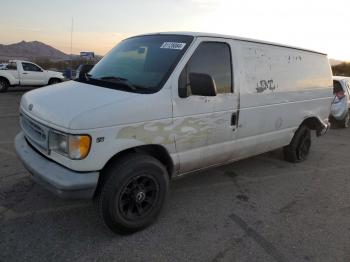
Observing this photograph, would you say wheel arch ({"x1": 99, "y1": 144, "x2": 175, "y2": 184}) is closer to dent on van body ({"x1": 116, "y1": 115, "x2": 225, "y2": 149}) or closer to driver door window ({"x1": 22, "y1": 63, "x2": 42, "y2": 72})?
dent on van body ({"x1": 116, "y1": 115, "x2": 225, "y2": 149})

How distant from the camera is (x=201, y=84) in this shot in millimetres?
3605

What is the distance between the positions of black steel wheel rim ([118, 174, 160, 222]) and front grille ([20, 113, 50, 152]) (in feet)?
2.93

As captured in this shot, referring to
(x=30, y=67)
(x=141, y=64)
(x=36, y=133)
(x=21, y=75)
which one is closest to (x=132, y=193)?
(x=36, y=133)

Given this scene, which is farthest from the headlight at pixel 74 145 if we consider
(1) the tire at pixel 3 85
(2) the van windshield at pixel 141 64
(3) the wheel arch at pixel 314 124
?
(1) the tire at pixel 3 85

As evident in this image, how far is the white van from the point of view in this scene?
3.16 m

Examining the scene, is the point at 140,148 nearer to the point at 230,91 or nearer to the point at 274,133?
the point at 230,91

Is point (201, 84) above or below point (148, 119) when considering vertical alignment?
above

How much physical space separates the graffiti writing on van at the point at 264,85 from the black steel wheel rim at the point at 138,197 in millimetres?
2048

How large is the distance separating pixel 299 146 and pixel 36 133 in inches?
179

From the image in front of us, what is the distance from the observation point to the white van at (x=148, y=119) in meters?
3.16

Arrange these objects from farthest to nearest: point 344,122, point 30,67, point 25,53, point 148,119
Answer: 1. point 25,53
2. point 30,67
3. point 344,122
4. point 148,119

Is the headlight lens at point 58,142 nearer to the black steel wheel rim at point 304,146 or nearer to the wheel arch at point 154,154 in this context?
the wheel arch at point 154,154

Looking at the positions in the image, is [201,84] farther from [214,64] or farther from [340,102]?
[340,102]

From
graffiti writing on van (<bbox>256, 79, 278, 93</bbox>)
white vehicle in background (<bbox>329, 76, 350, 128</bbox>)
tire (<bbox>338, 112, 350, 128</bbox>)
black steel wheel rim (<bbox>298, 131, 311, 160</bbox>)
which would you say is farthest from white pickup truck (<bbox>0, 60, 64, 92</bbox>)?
graffiti writing on van (<bbox>256, 79, 278, 93</bbox>)
